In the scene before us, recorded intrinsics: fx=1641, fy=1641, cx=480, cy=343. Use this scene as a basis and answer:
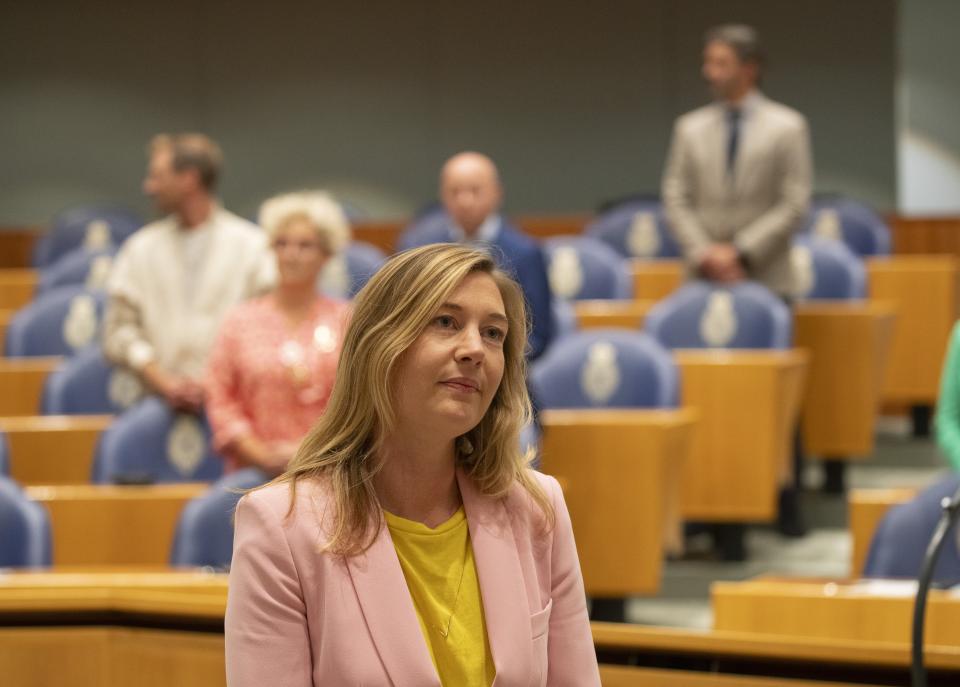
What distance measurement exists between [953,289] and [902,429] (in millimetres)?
618

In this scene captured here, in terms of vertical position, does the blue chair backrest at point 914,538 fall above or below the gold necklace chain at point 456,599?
below

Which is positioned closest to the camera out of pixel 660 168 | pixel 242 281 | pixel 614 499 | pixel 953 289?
pixel 614 499

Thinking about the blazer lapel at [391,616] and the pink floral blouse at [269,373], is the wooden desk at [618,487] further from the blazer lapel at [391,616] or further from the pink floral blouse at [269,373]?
the blazer lapel at [391,616]

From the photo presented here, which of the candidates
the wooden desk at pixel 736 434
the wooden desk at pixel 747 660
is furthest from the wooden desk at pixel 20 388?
the wooden desk at pixel 747 660

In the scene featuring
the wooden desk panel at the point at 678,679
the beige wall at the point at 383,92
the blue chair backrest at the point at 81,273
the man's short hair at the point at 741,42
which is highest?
the beige wall at the point at 383,92

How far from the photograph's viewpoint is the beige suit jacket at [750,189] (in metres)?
5.49

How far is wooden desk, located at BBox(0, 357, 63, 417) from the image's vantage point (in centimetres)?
549

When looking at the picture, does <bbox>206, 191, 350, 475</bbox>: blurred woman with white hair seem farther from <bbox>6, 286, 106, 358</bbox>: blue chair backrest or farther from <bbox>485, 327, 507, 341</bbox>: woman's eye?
<bbox>6, 286, 106, 358</bbox>: blue chair backrest

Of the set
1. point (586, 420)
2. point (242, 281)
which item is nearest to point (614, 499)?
point (586, 420)

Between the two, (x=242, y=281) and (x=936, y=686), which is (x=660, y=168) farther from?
(x=936, y=686)

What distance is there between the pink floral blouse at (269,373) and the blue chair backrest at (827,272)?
113 inches

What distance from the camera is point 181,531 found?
3.30 metres

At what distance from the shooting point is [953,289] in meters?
6.55

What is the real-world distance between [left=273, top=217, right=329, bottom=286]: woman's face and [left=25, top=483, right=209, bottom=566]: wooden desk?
0.54 meters
